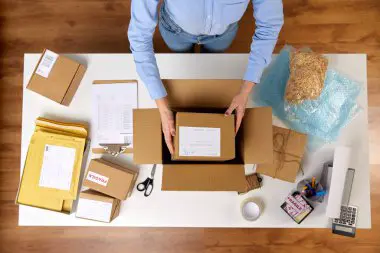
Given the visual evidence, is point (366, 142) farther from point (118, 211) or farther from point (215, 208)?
point (118, 211)

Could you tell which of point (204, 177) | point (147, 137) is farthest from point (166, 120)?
point (204, 177)

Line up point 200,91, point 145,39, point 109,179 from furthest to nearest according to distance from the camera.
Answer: point 109,179
point 200,91
point 145,39

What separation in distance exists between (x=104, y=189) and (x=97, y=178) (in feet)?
0.17

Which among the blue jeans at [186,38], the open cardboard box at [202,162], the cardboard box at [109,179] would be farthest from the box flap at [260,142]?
the cardboard box at [109,179]

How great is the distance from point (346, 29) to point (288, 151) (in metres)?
1.19

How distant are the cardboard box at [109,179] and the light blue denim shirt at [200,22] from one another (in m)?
0.41

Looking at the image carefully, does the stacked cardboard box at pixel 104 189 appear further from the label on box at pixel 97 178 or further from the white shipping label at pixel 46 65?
the white shipping label at pixel 46 65

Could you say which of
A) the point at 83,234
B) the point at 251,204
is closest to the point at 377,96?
the point at 251,204

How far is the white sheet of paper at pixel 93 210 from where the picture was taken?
127 centimetres

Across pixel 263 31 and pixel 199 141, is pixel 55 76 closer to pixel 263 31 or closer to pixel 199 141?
pixel 199 141

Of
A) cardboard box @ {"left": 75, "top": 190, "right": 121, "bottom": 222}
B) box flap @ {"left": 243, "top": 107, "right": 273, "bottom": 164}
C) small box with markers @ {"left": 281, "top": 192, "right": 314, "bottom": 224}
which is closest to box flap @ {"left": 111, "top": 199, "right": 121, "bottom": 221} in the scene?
cardboard box @ {"left": 75, "top": 190, "right": 121, "bottom": 222}

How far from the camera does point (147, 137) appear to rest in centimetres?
106

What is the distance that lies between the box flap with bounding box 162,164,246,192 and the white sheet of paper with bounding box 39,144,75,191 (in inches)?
19.3

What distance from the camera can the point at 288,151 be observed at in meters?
1.26
